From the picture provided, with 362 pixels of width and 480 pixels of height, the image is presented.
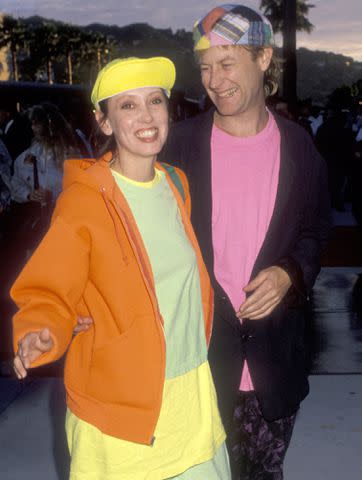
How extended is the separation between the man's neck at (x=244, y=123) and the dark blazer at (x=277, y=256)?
6cm

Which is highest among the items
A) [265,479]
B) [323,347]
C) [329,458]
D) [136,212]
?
[136,212]

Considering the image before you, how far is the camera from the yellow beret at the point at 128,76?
2188 millimetres

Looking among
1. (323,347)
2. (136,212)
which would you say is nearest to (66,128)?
(323,347)

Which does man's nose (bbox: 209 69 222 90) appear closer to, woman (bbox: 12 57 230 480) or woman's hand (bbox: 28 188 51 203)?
woman (bbox: 12 57 230 480)

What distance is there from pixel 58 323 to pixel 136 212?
14.6 inches

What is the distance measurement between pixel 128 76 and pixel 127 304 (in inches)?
24.0

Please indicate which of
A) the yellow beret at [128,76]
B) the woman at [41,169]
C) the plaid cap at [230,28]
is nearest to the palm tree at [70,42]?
the woman at [41,169]

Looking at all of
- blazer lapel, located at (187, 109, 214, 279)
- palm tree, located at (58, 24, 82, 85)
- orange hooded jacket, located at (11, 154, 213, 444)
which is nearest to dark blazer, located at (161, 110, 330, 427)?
blazer lapel, located at (187, 109, 214, 279)

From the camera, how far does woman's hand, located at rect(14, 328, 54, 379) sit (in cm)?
196

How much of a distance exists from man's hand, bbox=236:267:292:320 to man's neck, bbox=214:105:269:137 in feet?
1.56

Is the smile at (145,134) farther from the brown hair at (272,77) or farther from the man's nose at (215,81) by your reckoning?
the brown hair at (272,77)

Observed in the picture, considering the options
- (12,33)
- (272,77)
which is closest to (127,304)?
(272,77)

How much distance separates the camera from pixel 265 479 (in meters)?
2.94

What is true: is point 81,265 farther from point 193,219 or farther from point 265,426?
point 265,426
